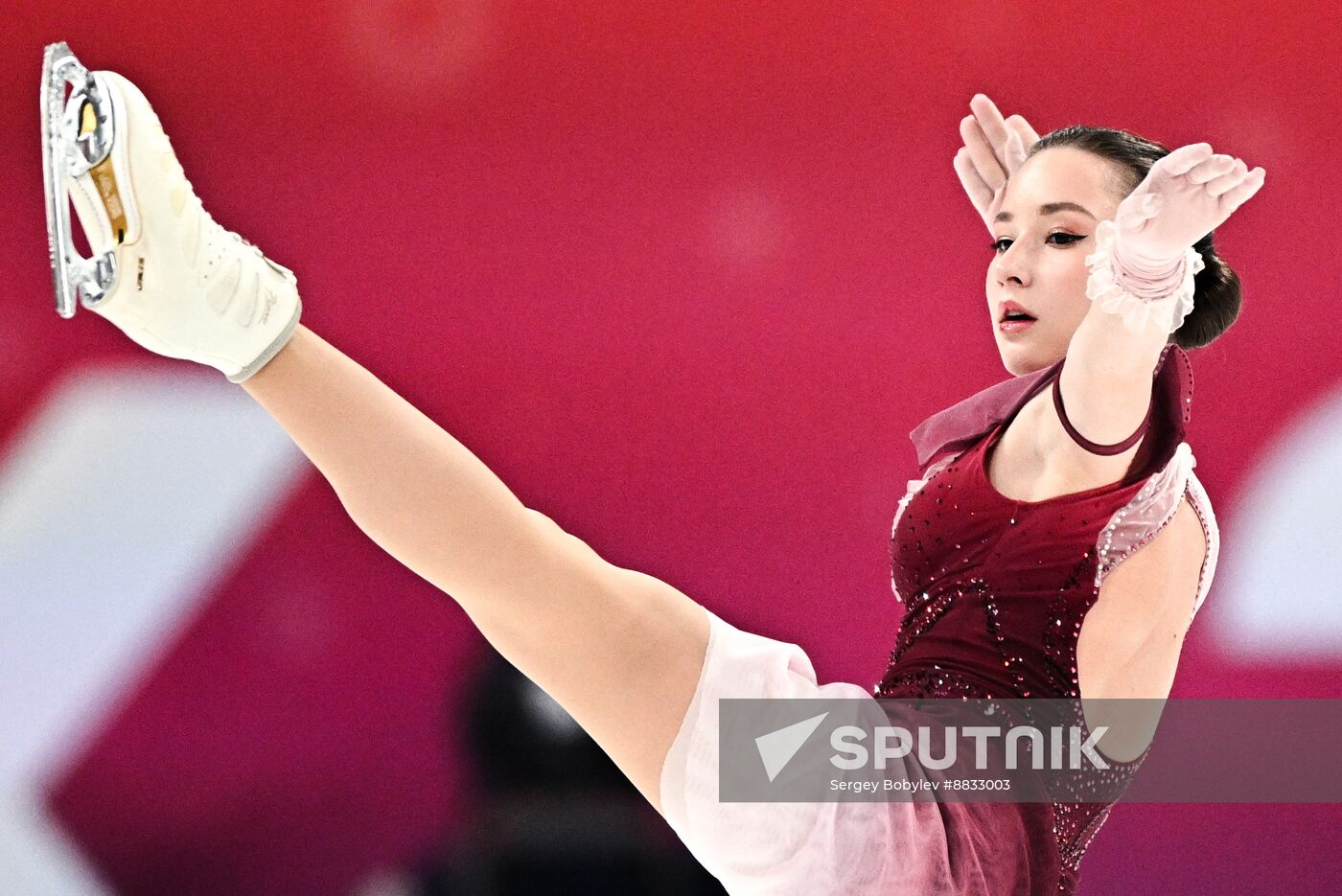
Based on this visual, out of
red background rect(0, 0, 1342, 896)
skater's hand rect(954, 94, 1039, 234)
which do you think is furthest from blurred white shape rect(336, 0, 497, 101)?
skater's hand rect(954, 94, 1039, 234)

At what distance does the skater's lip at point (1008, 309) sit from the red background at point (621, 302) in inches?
24.0

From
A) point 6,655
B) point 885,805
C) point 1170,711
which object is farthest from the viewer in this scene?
point 1170,711

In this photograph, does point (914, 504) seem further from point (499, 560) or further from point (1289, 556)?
point (1289, 556)

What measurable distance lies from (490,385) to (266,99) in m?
0.59

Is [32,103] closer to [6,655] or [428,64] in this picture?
[428,64]

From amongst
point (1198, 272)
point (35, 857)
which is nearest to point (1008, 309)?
Result: point (1198, 272)

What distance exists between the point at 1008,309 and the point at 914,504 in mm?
296

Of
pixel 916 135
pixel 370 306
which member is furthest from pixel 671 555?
pixel 916 135

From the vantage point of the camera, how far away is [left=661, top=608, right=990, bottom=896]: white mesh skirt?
1297mm

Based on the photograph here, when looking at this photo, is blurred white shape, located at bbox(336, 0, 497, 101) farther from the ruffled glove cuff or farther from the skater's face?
the ruffled glove cuff

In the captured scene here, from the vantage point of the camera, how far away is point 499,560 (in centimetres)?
120

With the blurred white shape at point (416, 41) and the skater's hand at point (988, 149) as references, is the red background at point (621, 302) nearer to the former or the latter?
the blurred white shape at point (416, 41)

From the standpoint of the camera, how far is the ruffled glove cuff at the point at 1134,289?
1293mm

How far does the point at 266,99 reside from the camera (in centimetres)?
226
